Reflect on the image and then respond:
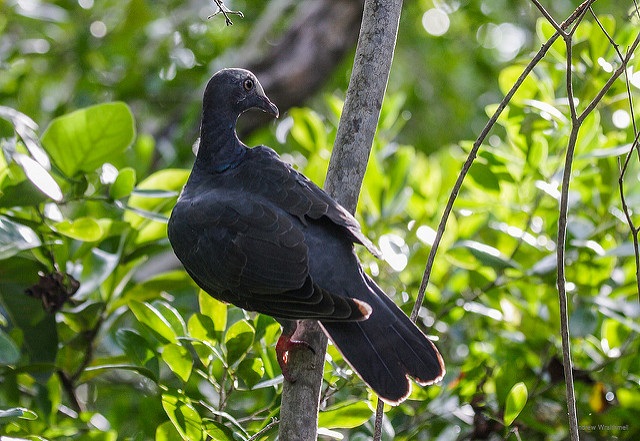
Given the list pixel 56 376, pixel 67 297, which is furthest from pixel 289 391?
pixel 56 376

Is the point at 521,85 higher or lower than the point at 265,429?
higher

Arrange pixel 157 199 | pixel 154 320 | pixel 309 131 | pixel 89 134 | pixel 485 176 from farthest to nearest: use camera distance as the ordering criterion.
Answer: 1. pixel 309 131
2. pixel 157 199
3. pixel 485 176
4. pixel 89 134
5. pixel 154 320

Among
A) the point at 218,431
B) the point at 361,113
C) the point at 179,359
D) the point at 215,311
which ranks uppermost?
the point at 361,113

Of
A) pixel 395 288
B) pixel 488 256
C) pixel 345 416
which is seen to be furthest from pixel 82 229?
pixel 488 256

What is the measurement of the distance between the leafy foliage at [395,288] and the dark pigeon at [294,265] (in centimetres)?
19

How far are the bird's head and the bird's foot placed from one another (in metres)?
0.96

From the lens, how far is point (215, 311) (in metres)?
2.85

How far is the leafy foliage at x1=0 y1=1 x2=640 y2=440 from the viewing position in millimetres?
2893

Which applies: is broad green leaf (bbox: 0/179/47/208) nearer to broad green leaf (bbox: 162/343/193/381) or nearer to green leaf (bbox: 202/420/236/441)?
broad green leaf (bbox: 162/343/193/381)

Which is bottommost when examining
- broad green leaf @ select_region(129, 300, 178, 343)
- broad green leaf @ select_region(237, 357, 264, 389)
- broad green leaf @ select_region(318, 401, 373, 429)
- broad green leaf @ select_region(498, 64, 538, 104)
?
broad green leaf @ select_region(318, 401, 373, 429)

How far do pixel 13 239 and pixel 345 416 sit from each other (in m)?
1.29

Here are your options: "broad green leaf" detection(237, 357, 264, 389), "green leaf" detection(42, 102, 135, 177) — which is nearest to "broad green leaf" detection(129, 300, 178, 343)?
"broad green leaf" detection(237, 357, 264, 389)

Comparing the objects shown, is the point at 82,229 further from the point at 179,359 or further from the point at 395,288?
the point at 395,288

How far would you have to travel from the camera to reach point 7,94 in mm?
4988
